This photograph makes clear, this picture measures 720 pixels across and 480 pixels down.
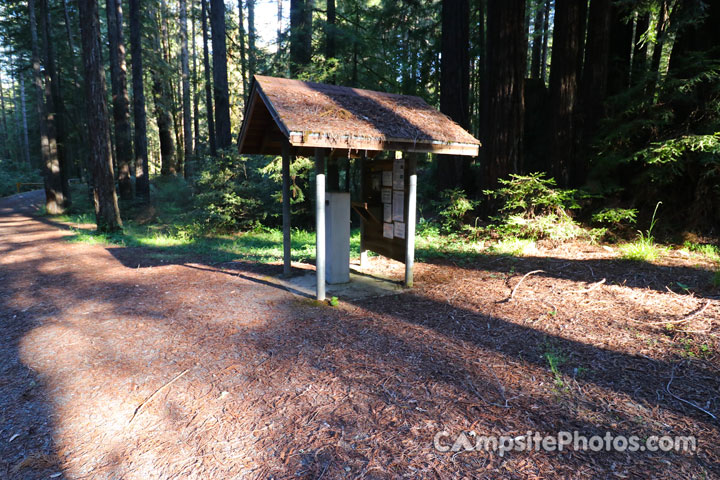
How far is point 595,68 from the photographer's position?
959 cm

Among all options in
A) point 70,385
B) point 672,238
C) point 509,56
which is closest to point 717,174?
point 672,238

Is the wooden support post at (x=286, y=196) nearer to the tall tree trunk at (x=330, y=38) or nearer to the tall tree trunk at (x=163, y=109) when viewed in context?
the tall tree trunk at (x=330, y=38)

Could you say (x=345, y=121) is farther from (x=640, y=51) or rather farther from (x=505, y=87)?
(x=640, y=51)

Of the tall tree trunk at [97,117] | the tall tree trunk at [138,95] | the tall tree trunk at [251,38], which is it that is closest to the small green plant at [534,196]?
the tall tree trunk at [97,117]

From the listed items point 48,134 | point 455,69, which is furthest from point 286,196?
point 48,134

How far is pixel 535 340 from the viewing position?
4215 mm

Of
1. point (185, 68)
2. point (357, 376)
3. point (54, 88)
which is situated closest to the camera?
point (357, 376)

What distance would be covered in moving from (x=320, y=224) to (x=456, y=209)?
5575 millimetres

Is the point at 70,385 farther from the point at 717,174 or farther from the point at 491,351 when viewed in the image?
the point at 717,174

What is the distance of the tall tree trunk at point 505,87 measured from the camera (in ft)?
31.0

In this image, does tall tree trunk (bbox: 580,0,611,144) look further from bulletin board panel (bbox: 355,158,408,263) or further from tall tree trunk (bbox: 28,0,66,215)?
tall tree trunk (bbox: 28,0,66,215)

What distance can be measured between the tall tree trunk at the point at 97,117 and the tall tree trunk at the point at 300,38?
19.7ft

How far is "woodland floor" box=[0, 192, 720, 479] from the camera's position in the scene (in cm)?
250

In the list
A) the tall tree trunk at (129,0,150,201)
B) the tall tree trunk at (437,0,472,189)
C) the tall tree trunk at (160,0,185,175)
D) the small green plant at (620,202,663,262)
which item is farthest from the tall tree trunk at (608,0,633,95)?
the tall tree trunk at (160,0,185,175)
